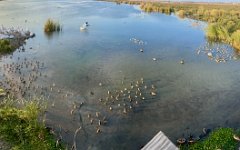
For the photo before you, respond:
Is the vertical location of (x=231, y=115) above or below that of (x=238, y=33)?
below

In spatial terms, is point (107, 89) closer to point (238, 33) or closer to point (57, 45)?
point (57, 45)

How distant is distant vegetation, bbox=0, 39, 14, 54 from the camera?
52.9 meters

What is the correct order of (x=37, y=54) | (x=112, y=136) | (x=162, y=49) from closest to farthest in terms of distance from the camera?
1. (x=112, y=136)
2. (x=37, y=54)
3. (x=162, y=49)

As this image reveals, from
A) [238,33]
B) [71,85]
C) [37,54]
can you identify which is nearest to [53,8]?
[37,54]

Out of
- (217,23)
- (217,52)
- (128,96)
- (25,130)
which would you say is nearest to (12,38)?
(128,96)

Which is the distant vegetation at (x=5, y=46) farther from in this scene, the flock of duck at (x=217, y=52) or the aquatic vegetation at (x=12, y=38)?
the flock of duck at (x=217, y=52)

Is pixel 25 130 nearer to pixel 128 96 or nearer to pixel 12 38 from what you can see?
pixel 128 96

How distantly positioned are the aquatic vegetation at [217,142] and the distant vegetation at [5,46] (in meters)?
33.2

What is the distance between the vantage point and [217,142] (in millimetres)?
29750

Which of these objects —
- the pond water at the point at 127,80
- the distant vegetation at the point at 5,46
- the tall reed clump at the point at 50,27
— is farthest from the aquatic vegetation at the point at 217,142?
the tall reed clump at the point at 50,27

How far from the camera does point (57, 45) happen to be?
192 ft

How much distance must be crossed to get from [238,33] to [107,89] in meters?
31.0

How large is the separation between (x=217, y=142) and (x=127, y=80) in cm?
1619

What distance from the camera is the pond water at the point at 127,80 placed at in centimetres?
3312
